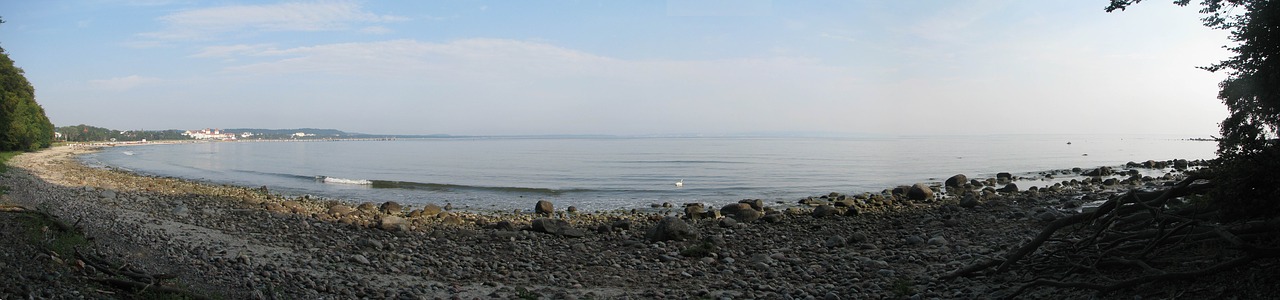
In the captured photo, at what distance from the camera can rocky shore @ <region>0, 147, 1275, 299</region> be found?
8898 millimetres

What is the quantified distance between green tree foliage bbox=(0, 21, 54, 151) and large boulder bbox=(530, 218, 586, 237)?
46692mm

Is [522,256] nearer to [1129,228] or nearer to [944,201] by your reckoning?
[1129,228]

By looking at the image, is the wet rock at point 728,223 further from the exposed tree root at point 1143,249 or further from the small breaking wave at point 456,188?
the small breaking wave at point 456,188

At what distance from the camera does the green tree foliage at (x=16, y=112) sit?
49.4 meters

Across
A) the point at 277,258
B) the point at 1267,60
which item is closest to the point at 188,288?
the point at 277,258

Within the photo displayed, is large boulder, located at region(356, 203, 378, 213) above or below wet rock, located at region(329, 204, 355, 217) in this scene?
below

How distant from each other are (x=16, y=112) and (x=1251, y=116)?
7159 cm

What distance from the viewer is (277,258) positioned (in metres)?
11.7

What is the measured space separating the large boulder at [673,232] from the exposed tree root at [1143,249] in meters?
5.96

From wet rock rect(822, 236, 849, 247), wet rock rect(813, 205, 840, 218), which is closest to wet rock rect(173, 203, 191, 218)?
wet rock rect(822, 236, 849, 247)

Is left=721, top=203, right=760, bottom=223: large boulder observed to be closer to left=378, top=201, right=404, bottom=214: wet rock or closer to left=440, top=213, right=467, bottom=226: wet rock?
left=440, top=213, right=467, bottom=226: wet rock

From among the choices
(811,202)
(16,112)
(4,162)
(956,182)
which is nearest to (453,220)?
(811,202)

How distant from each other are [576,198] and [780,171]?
19607 mm

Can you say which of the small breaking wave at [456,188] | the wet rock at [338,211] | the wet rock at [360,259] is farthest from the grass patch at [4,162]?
the wet rock at [360,259]
